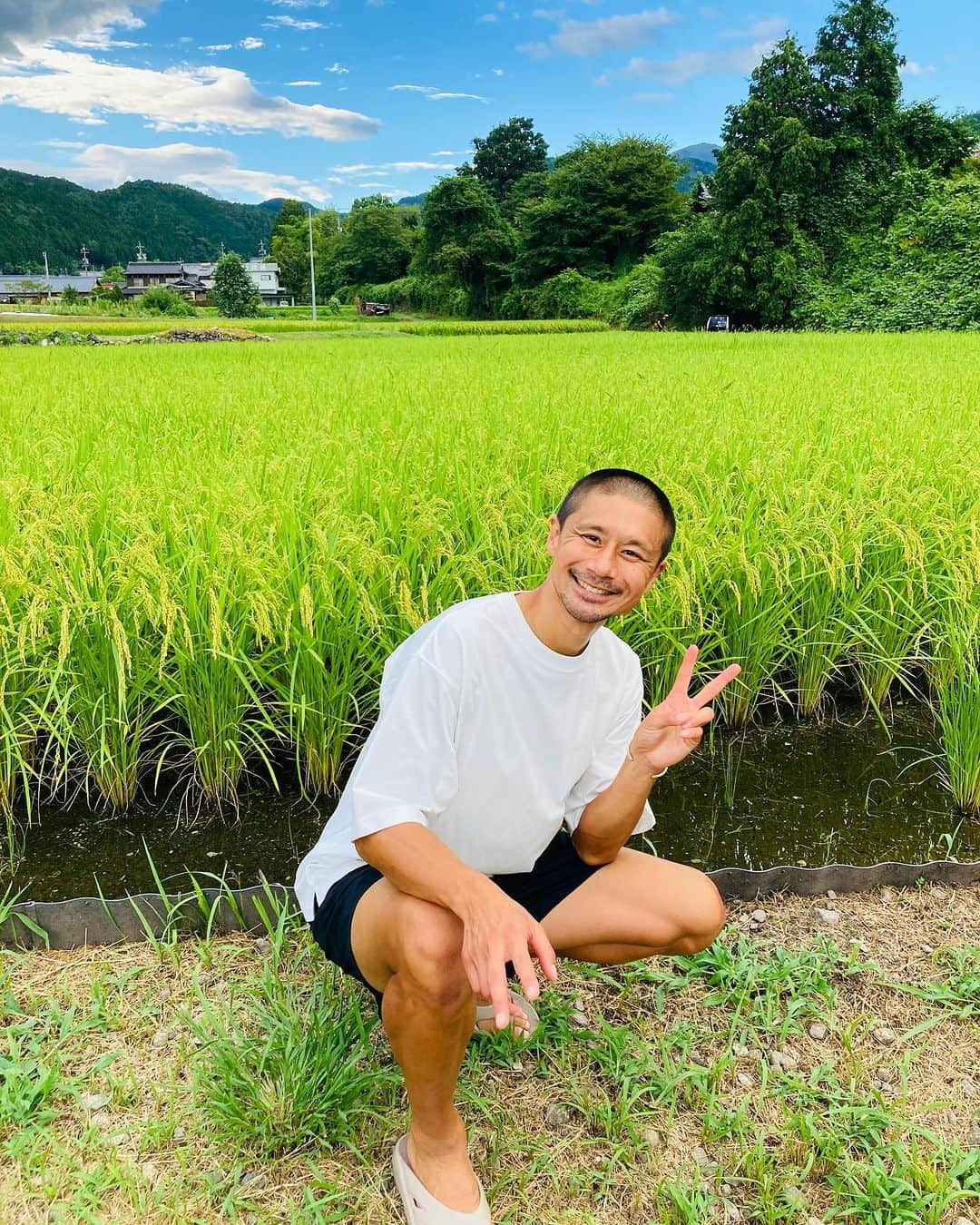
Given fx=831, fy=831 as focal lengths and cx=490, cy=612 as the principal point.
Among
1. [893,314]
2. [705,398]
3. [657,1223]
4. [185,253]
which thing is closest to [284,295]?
[185,253]

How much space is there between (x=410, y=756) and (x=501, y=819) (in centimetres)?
26

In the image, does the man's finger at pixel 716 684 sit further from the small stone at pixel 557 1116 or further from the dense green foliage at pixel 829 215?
the dense green foliage at pixel 829 215

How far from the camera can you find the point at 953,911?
204 cm

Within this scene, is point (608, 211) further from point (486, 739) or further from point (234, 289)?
point (486, 739)

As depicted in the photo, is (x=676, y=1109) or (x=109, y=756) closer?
(x=676, y=1109)

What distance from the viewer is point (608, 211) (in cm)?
3372

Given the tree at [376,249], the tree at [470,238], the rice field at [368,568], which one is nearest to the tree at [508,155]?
the tree at [376,249]

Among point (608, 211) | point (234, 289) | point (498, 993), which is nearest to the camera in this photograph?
point (498, 993)

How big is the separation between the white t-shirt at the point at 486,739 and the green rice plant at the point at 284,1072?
277 millimetres

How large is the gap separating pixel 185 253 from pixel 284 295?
4833 cm

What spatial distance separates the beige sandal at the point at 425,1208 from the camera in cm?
126

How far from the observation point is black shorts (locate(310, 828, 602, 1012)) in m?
1.41

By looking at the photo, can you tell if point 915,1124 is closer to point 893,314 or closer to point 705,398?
point 705,398

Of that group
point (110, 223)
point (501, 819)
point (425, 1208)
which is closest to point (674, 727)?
point (501, 819)
